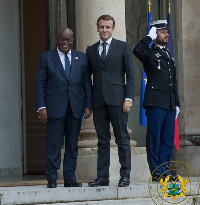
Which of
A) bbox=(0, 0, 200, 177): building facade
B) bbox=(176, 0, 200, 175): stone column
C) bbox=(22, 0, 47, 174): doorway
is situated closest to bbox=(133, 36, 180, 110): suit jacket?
bbox=(0, 0, 200, 177): building facade

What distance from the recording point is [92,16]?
11633mm

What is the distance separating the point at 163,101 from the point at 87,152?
210 cm

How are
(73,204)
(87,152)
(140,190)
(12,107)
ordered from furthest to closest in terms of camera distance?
(12,107), (87,152), (140,190), (73,204)

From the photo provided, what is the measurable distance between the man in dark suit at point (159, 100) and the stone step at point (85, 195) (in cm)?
59

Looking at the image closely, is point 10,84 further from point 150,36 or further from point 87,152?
point 150,36

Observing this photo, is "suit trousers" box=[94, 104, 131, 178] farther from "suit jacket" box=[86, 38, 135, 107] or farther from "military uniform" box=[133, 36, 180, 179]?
"military uniform" box=[133, 36, 180, 179]

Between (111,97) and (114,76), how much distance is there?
0.27 metres

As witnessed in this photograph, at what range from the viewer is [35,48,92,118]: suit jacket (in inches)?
355

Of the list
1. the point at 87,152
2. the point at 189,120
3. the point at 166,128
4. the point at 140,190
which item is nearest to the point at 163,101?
the point at 166,128

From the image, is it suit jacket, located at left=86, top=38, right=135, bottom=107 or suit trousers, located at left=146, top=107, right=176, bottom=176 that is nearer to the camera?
suit jacket, located at left=86, top=38, right=135, bottom=107

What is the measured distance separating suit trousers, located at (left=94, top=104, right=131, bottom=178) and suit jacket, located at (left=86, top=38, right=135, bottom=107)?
0.34 feet

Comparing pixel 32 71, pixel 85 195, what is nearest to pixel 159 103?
pixel 85 195

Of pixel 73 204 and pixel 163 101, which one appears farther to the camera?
pixel 163 101

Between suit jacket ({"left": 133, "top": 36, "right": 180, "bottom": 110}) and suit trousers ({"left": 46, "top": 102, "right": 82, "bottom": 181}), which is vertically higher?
suit jacket ({"left": 133, "top": 36, "right": 180, "bottom": 110})
